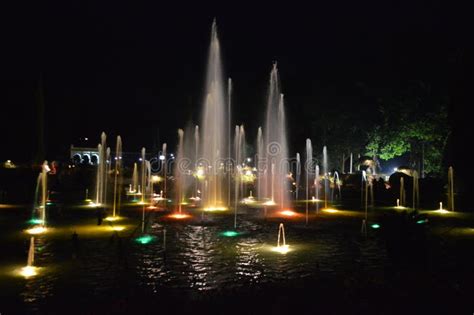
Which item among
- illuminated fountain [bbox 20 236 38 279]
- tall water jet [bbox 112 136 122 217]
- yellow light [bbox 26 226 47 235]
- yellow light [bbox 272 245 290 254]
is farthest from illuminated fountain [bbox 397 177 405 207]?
illuminated fountain [bbox 20 236 38 279]

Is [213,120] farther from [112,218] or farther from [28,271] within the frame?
[28,271]

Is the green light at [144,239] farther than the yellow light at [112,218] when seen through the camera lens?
No

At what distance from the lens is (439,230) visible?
16219 millimetres

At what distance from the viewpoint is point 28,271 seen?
31.7 ft

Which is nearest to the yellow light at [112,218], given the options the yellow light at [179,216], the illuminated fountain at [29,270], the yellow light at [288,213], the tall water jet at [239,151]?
the yellow light at [179,216]

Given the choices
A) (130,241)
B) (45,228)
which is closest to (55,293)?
(130,241)

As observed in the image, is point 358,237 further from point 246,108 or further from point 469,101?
point 246,108

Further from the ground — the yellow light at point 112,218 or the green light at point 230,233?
the yellow light at point 112,218

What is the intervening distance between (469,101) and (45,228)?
27610mm

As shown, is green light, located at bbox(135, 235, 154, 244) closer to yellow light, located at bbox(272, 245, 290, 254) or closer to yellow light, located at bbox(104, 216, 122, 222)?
yellow light, located at bbox(272, 245, 290, 254)

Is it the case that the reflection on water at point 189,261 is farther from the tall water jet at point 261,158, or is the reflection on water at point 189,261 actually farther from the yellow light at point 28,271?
the tall water jet at point 261,158

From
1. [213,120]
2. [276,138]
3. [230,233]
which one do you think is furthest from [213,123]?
[230,233]

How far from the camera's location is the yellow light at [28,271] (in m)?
9.37

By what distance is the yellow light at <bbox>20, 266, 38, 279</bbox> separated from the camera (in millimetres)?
9366
